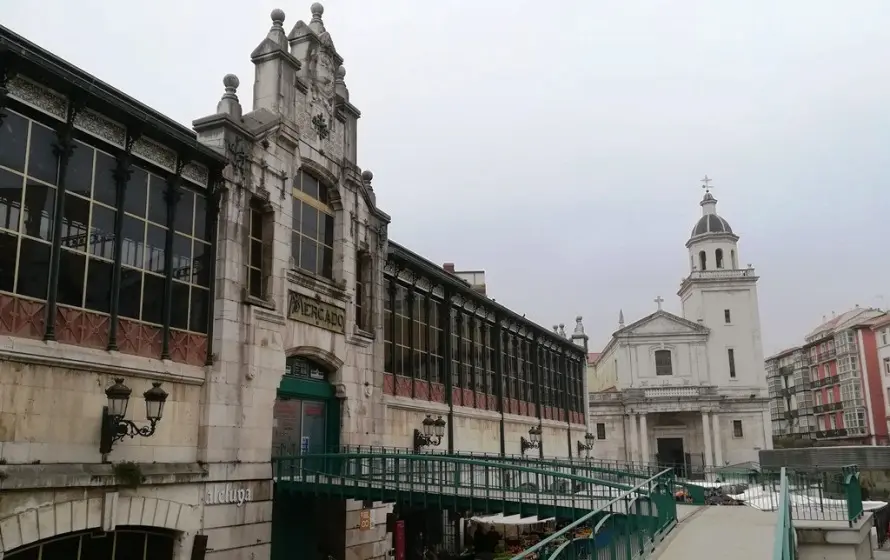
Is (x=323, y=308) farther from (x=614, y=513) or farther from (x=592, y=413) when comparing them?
(x=592, y=413)

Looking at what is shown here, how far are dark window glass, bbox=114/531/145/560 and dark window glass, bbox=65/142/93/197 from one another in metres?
6.60

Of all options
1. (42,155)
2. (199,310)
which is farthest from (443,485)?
(42,155)

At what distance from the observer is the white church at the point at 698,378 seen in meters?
61.6

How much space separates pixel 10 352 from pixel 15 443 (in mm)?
1516

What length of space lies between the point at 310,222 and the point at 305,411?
17.3 ft

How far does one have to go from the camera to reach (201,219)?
54.8 ft

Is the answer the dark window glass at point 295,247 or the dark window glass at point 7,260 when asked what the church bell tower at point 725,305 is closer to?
the dark window glass at point 295,247

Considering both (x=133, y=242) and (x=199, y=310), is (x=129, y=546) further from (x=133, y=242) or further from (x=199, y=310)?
(x=133, y=242)

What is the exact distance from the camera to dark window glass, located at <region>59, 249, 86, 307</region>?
13204 millimetres

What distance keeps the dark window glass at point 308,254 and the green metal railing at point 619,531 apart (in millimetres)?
10667

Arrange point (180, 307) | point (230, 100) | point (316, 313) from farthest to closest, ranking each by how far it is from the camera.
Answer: point (316, 313), point (230, 100), point (180, 307)

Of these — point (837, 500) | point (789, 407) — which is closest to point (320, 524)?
point (837, 500)

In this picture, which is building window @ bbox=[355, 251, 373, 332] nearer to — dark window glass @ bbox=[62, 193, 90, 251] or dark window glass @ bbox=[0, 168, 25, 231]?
dark window glass @ bbox=[62, 193, 90, 251]

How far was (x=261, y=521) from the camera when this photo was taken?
666 inches
